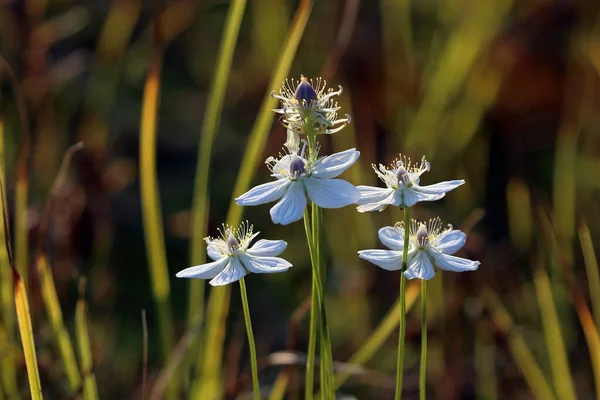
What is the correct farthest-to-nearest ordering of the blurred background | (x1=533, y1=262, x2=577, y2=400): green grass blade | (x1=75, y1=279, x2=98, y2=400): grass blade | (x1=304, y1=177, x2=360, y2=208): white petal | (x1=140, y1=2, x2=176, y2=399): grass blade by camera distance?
the blurred background < (x1=140, y1=2, x2=176, y2=399): grass blade < (x1=533, y1=262, x2=577, y2=400): green grass blade < (x1=75, y1=279, x2=98, y2=400): grass blade < (x1=304, y1=177, x2=360, y2=208): white petal

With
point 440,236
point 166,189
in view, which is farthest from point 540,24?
point 440,236

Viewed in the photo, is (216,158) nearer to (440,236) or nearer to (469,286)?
(469,286)

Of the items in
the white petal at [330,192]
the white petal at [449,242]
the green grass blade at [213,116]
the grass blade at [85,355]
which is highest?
the green grass blade at [213,116]

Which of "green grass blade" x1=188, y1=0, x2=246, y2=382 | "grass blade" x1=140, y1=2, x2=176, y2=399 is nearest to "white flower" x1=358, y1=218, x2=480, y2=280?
"green grass blade" x1=188, y1=0, x2=246, y2=382

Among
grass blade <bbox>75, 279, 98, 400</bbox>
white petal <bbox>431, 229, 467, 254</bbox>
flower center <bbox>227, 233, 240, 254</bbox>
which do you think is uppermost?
white petal <bbox>431, 229, 467, 254</bbox>

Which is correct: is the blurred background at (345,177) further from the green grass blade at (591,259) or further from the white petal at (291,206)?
the white petal at (291,206)

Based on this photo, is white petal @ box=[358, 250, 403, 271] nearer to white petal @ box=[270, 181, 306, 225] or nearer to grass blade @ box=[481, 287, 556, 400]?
white petal @ box=[270, 181, 306, 225]

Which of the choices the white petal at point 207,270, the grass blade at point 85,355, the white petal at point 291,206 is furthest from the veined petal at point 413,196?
the grass blade at point 85,355
